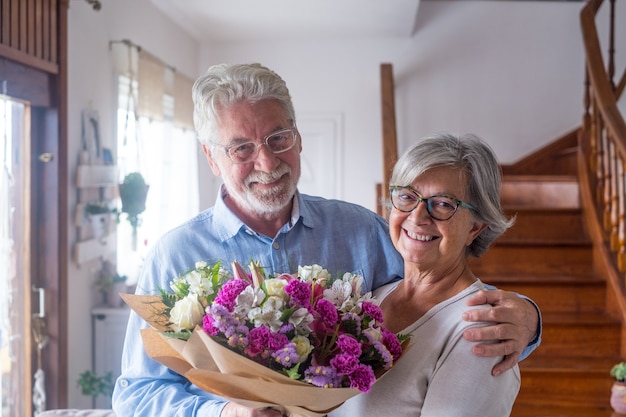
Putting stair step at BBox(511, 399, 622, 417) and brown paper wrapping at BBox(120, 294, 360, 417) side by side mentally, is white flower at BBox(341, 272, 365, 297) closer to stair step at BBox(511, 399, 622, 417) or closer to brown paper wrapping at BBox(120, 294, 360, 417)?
brown paper wrapping at BBox(120, 294, 360, 417)

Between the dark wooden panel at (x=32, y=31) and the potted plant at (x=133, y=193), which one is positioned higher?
the dark wooden panel at (x=32, y=31)

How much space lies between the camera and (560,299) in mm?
4672

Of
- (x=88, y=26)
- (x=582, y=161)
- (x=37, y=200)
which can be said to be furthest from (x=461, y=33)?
(x=37, y=200)

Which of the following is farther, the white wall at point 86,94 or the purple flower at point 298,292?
the white wall at point 86,94

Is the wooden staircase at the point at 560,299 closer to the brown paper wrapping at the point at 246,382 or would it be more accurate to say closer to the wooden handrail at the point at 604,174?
the wooden handrail at the point at 604,174

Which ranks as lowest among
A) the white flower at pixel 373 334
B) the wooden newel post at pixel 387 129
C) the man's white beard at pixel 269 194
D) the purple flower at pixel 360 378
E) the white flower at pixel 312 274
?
the purple flower at pixel 360 378

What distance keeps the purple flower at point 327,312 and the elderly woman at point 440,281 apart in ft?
0.89

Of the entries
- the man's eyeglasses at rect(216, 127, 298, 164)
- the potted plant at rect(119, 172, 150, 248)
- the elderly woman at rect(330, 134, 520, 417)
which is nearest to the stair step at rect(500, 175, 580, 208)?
the potted plant at rect(119, 172, 150, 248)

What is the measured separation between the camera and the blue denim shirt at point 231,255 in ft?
5.64

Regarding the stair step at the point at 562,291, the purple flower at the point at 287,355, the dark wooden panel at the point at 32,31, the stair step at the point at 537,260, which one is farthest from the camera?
the stair step at the point at 537,260

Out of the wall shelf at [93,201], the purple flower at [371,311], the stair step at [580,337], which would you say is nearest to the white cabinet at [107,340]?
the wall shelf at [93,201]

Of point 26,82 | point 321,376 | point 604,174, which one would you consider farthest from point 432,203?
point 604,174

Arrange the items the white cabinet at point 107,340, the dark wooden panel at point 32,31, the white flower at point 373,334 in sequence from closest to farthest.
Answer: the white flower at point 373,334 < the dark wooden panel at point 32,31 < the white cabinet at point 107,340

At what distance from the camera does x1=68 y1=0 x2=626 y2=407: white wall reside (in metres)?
6.98
